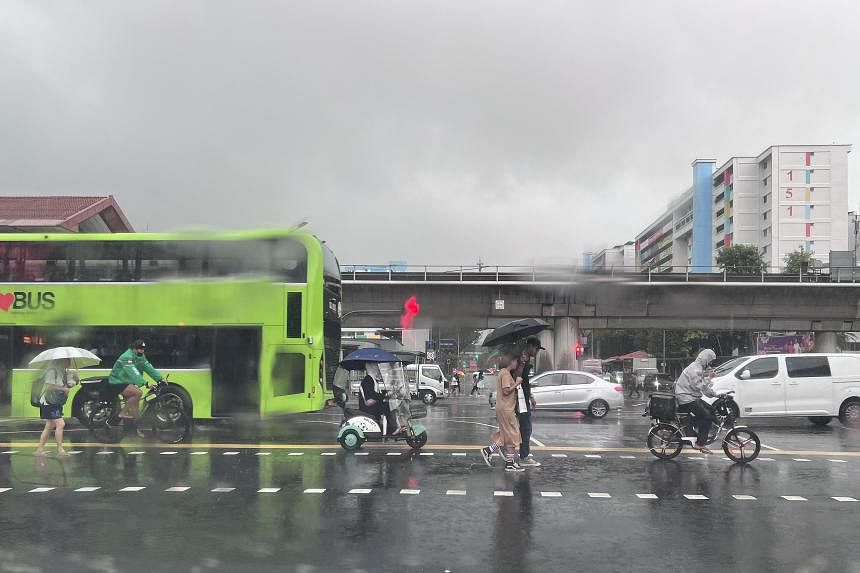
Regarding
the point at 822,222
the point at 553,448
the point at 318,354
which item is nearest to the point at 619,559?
the point at 553,448

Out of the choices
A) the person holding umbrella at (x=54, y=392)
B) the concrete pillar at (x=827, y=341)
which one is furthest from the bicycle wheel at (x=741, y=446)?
the concrete pillar at (x=827, y=341)

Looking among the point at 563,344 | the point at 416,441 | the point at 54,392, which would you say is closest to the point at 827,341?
the point at 563,344

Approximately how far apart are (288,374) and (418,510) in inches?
294

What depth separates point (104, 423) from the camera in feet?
45.3

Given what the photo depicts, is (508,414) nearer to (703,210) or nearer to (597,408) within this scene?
(597,408)

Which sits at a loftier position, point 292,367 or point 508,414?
point 292,367

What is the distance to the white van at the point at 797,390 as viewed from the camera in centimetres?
1733

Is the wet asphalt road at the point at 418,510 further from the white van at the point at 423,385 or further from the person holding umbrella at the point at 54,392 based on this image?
the white van at the point at 423,385

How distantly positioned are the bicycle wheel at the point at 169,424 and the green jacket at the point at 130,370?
2.64 feet

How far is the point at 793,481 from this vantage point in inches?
383

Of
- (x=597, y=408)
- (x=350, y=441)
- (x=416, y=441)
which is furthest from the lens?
(x=597, y=408)

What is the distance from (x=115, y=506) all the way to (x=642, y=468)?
721 cm

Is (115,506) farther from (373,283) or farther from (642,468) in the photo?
(373,283)

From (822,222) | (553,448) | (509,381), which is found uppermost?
(822,222)
